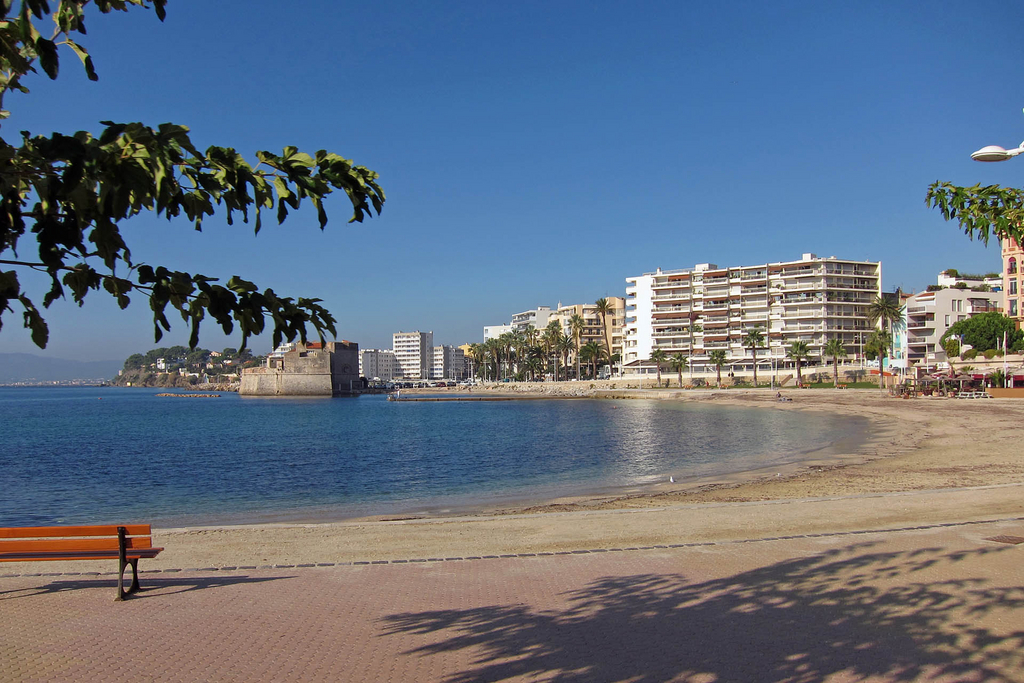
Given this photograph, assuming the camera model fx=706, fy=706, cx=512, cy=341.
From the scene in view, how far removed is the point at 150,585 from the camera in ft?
30.5

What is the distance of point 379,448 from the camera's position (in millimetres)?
44531

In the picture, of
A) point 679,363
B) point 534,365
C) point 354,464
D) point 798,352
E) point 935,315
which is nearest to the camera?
point 354,464

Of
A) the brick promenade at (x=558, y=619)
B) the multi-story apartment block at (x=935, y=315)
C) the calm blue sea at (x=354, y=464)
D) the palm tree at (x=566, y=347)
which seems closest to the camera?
the brick promenade at (x=558, y=619)

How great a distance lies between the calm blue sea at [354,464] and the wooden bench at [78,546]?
1035 cm

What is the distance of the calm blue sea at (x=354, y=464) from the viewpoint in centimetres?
2256

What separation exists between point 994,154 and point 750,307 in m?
129

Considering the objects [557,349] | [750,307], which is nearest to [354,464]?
[750,307]

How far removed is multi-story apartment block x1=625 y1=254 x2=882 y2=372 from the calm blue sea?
6522 cm

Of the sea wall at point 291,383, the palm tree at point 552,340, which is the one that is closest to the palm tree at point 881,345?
the palm tree at point 552,340

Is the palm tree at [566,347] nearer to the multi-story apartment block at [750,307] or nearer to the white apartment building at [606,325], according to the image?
the white apartment building at [606,325]

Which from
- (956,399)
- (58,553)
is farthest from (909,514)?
(956,399)

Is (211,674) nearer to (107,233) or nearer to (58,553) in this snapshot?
(58,553)

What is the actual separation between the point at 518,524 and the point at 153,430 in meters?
Result: 61.0

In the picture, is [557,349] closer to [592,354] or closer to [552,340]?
[552,340]
